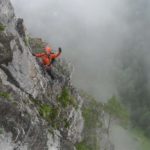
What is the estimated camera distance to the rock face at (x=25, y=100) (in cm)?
3762

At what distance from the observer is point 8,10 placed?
44312 mm

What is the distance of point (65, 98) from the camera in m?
53.3

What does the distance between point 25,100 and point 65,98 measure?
12875 mm

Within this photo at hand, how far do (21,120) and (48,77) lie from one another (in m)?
12.1

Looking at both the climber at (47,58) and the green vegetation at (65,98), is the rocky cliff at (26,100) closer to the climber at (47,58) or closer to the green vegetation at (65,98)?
the green vegetation at (65,98)

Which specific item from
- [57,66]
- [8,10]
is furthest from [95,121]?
[8,10]

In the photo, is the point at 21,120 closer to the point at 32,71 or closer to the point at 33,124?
the point at 33,124

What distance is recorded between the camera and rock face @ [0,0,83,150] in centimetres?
3762

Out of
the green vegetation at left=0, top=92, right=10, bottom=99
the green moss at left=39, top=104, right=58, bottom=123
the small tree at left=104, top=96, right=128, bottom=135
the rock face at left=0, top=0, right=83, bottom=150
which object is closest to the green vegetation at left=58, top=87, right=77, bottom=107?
the rock face at left=0, top=0, right=83, bottom=150

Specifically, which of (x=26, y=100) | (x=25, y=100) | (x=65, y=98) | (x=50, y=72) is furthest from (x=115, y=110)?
(x=25, y=100)

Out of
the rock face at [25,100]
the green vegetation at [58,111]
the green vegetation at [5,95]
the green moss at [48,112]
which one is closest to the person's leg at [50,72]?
the rock face at [25,100]

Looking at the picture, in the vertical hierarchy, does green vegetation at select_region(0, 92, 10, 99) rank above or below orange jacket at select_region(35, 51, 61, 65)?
below

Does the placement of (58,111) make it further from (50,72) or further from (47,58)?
(47,58)

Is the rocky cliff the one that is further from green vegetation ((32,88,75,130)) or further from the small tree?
the small tree
